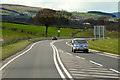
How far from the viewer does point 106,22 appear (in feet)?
571

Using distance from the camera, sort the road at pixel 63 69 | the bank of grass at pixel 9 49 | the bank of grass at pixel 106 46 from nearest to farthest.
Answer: the road at pixel 63 69 < the bank of grass at pixel 9 49 < the bank of grass at pixel 106 46

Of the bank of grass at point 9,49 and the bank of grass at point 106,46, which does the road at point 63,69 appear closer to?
the bank of grass at point 9,49

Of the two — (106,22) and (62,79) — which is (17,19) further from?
(62,79)

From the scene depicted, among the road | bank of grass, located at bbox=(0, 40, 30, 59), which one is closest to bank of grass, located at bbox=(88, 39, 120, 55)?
bank of grass, located at bbox=(0, 40, 30, 59)

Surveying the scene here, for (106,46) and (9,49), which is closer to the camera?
(9,49)

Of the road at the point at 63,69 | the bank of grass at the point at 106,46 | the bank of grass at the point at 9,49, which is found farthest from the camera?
the bank of grass at the point at 106,46

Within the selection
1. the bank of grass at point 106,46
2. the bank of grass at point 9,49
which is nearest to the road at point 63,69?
the bank of grass at point 9,49

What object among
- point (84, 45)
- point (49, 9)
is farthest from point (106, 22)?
point (84, 45)

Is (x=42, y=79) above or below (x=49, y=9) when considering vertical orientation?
below

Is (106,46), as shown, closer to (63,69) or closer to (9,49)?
(9,49)

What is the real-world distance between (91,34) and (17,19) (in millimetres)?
60679

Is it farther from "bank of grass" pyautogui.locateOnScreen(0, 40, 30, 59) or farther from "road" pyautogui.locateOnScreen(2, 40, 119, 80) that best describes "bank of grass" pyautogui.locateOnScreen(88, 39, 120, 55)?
"road" pyautogui.locateOnScreen(2, 40, 119, 80)

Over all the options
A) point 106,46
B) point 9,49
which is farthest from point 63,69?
point 106,46

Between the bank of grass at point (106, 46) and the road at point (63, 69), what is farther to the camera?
the bank of grass at point (106, 46)
